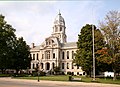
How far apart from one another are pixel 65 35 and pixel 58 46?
25.2m

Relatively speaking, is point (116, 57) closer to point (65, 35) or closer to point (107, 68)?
point (107, 68)

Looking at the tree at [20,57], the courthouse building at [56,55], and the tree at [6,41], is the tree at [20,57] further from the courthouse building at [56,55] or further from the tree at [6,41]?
the courthouse building at [56,55]

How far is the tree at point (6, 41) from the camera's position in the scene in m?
67.9

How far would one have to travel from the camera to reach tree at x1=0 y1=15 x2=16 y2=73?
67.9m

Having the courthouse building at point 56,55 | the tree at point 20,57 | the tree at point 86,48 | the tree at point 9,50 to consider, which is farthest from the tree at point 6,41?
the courthouse building at point 56,55

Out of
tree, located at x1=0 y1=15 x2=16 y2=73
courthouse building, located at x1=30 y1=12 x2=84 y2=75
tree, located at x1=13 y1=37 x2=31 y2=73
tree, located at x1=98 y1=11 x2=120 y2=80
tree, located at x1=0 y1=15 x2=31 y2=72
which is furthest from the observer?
courthouse building, located at x1=30 y1=12 x2=84 y2=75

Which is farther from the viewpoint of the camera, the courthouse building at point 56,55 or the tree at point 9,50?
the courthouse building at point 56,55

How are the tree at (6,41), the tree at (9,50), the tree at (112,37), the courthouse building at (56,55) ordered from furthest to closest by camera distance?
the courthouse building at (56,55), the tree at (9,50), the tree at (6,41), the tree at (112,37)

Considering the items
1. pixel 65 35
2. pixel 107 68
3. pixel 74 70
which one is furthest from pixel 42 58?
pixel 107 68

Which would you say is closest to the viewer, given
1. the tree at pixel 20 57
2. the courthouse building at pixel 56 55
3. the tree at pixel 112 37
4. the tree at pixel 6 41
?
the tree at pixel 112 37

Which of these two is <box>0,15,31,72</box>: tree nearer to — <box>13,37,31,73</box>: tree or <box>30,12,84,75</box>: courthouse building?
<box>13,37,31,73</box>: tree

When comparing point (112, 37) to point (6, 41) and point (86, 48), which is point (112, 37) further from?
point (6, 41)

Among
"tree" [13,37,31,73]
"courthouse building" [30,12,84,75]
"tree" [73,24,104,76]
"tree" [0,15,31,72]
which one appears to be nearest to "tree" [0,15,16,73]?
"tree" [0,15,31,72]

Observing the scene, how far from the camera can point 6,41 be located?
69.6 metres
